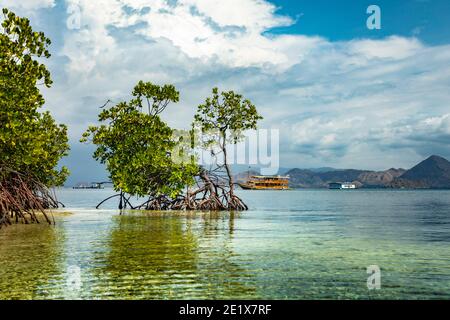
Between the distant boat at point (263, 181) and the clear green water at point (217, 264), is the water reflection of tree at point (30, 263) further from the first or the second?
the distant boat at point (263, 181)

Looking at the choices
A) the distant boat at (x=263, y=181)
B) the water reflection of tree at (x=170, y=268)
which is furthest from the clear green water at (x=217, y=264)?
the distant boat at (x=263, y=181)

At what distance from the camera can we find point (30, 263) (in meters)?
12.8

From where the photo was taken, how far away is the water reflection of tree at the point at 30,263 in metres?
9.74

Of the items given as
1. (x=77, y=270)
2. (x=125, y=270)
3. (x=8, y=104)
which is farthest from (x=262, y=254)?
(x=8, y=104)

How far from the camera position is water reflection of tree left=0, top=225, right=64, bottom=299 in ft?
32.0

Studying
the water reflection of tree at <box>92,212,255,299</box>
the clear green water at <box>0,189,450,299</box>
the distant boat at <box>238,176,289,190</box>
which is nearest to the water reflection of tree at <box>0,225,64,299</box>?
the clear green water at <box>0,189,450,299</box>

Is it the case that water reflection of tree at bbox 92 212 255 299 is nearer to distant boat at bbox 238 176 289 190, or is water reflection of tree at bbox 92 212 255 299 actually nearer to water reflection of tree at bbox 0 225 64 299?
water reflection of tree at bbox 0 225 64 299

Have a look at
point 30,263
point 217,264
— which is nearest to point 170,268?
point 217,264

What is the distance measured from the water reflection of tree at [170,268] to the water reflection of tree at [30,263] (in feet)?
3.55

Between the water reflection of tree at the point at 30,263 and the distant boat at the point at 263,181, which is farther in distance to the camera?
→ the distant boat at the point at 263,181

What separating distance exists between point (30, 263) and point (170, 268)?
3.86m

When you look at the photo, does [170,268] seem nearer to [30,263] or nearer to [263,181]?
[30,263]

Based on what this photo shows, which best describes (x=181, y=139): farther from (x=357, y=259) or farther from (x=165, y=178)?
(x=357, y=259)
